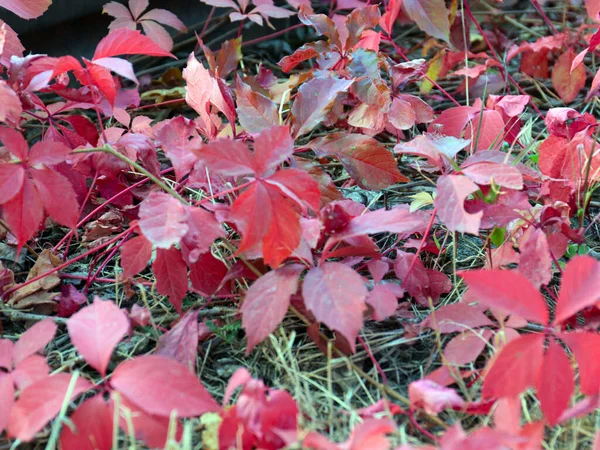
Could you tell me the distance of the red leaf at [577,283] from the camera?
73 cm

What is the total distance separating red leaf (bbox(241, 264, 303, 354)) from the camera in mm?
803

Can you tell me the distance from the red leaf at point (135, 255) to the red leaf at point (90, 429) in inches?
9.7

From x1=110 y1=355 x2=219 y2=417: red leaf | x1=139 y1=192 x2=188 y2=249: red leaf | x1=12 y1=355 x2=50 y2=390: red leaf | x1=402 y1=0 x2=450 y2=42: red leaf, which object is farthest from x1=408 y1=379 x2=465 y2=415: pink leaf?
x1=402 y1=0 x2=450 y2=42: red leaf

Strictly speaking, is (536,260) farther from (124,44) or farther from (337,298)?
(124,44)

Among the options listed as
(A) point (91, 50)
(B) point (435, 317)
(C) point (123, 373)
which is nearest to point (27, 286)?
(C) point (123, 373)

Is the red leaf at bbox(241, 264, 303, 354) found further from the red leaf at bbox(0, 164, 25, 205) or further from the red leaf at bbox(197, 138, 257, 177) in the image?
the red leaf at bbox(0, 164, 25, 205)

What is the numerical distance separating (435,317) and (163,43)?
1.10m

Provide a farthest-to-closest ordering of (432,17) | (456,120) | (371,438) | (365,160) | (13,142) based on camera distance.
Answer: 1. (432,17)
2. (456,120)
3. (365,160)
4. (13,142)
5. (371,438)

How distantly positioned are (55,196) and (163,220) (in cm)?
19

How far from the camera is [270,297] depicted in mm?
831

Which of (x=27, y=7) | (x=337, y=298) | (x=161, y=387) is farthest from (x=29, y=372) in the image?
(x=27, y=7)

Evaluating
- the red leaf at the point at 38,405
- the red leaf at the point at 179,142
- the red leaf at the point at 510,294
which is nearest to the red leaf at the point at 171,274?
the red leaf at the point at 179,142

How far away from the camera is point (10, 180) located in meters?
0.87

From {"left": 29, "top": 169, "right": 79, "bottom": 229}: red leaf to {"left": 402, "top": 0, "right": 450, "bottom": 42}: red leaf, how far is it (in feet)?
2.89
